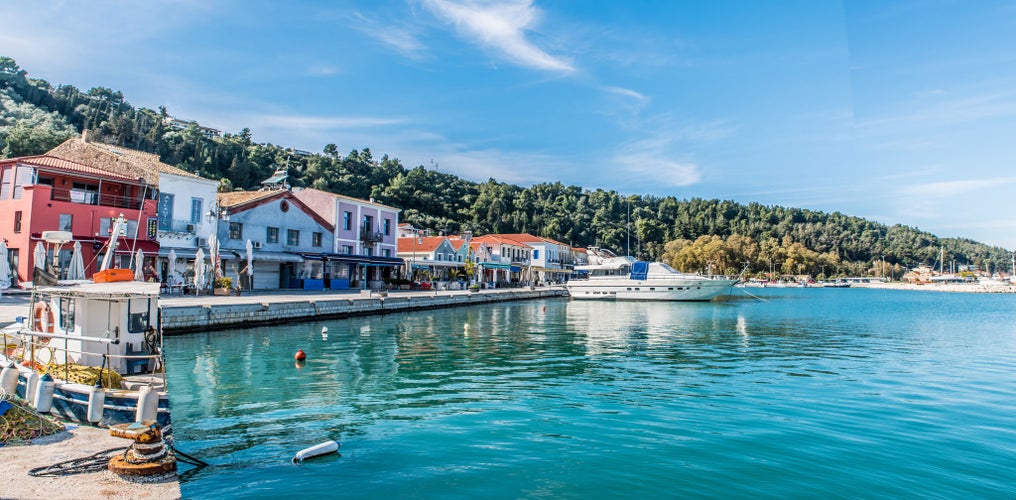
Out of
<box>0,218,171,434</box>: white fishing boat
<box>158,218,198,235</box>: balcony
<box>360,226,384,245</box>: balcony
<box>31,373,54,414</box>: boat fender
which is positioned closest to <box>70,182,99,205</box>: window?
<box>158,218,198,235</box>: balcony

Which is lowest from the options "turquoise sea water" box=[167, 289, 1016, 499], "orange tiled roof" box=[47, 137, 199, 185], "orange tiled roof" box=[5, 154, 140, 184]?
"turquoise sea water" box=[167, 289, 1016, 499]

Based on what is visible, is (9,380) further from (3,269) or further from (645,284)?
(645,284)

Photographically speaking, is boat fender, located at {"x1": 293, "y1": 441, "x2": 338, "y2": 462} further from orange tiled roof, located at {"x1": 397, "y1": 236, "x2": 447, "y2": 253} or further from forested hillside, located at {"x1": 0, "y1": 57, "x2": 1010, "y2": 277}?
forested hillside, located at {"x1": 0, "y1": 57, "x2": 1010, "y2": 277}

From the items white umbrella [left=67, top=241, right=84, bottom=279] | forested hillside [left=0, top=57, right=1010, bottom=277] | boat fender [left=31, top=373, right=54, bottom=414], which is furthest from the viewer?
forested hillside [left=0, top=57, right=1010, bottom=277]

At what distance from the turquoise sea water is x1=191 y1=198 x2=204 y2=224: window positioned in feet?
46.7

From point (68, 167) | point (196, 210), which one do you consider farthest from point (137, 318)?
point (196, 210)

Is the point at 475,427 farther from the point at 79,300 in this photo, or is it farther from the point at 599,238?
the point at 599,238

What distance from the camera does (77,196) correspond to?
27.9m

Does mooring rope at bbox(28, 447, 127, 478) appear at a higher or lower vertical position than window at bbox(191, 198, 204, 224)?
lower

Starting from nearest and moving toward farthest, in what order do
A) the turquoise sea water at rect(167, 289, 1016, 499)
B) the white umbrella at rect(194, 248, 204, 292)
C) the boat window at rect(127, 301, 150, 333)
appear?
the turquoise sea water at rect(167, 289, 1016, 499)
the boat window at rect(127, 301, 150, 333)
the white umbrella at rect(194, 248, 204, 292)

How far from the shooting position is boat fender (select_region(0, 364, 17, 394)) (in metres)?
8.66

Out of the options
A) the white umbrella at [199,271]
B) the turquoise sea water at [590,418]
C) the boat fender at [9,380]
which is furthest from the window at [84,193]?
the boat fender at [9,380]

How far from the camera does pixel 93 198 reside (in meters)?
28.7

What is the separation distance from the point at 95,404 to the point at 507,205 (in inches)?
3758
